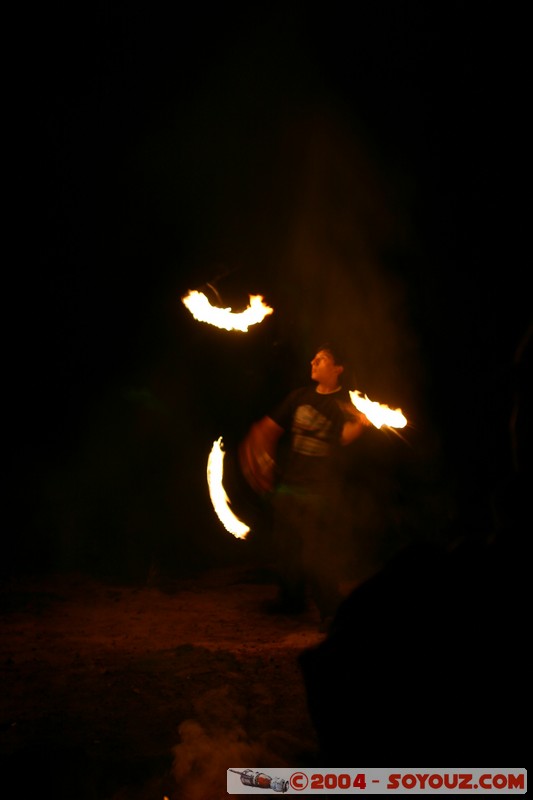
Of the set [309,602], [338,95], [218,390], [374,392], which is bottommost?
[309,602]

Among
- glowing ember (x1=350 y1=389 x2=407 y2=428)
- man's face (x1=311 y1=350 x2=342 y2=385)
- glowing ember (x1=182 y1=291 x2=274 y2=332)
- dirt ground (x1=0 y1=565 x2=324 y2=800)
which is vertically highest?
glowing ember (x1=182 y1=291 x2=274 y2=332)

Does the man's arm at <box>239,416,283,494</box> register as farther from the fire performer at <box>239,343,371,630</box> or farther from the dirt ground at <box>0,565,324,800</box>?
the dirt ground at <box>0,565,324,800</box>

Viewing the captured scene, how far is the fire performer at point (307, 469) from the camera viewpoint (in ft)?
20.3

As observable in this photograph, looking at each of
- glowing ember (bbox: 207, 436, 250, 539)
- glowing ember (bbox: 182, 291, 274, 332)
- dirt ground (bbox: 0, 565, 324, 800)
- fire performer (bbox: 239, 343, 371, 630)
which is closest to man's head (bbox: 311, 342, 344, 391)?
fire performer (bbox: 239, 343, 371, 630)

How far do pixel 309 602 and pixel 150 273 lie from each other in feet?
15.8

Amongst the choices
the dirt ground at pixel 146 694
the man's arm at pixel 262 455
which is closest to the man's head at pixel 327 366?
the man's arm at pixel 262 455

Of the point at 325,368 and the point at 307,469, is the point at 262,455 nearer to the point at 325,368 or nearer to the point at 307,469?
the point at 307,469

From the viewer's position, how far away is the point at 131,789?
3238 millimetres

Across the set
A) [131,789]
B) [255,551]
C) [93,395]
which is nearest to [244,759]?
[131,789]

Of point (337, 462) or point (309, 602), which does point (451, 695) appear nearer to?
point (337, 462)

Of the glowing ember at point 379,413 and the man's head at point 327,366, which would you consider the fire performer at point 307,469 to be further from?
the glowing ember at point 379,413

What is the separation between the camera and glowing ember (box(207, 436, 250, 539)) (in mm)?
5922

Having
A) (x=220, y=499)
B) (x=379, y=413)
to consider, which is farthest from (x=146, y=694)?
(x=379, y=413)

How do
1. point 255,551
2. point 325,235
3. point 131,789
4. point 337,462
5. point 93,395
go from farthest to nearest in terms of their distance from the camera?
point 93,395 → point 255,551 → point 325,235 → point 337,462 → point 131,789
